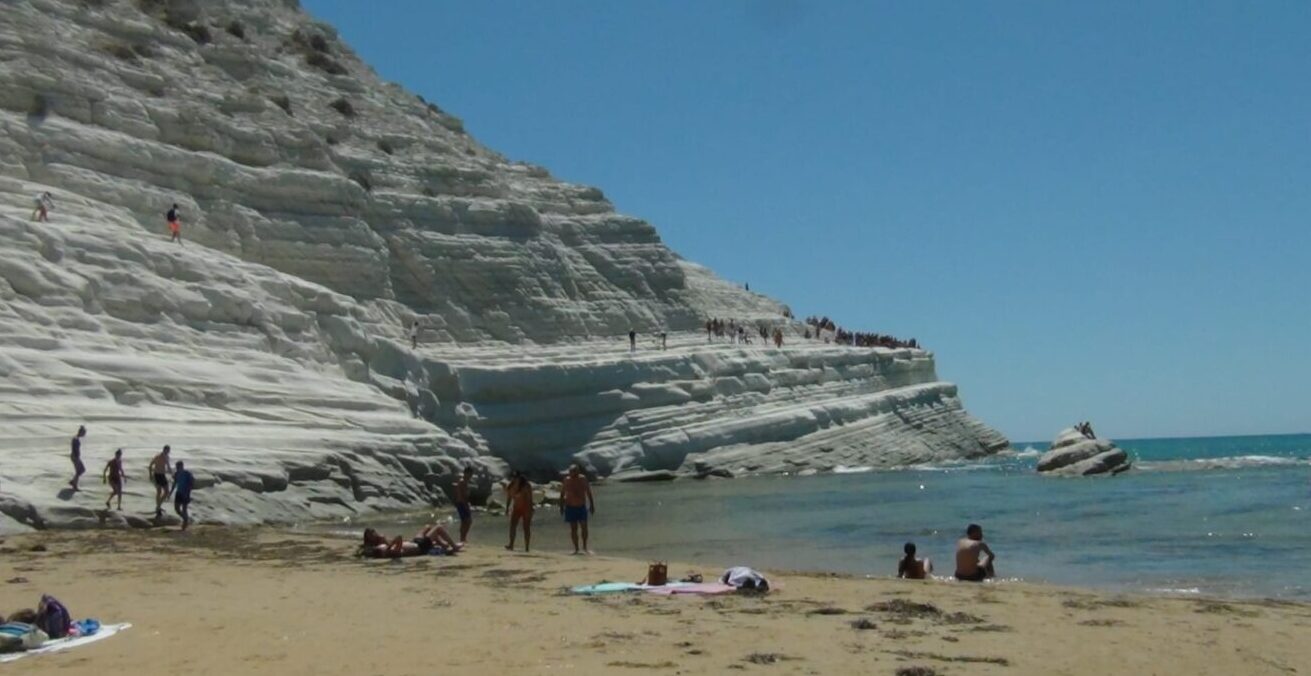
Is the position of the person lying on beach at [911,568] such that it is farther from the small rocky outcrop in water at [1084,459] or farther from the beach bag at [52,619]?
the small rocky outcrop in water at [1084,459]

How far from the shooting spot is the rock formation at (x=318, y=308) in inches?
1021

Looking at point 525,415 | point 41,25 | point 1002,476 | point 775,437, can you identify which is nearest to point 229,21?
point 41,25

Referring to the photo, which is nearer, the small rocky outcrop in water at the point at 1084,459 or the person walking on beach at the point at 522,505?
the person walking on beach at the point at 522,505

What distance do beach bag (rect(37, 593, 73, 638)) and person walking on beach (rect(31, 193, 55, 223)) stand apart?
21885mm

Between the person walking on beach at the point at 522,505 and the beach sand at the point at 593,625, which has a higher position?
the person walking on beach at the point at 522,505

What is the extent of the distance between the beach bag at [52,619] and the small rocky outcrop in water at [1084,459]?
136 ft

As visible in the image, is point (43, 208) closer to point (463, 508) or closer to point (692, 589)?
point (463, 508)

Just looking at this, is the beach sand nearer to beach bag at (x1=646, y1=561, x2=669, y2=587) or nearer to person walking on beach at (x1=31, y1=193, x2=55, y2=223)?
beach bag at (x1=646, y1=561, x2=669, y2=587)

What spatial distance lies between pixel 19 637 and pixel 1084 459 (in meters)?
43.5

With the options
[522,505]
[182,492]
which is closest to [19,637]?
[522,505]

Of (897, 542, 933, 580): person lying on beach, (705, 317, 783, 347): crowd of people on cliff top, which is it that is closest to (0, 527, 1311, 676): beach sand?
(897, 542, 933, 580): person lying on beach

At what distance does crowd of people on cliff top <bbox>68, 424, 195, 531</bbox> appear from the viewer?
69.4 ft

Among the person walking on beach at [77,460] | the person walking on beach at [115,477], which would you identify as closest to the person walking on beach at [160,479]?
the person walking on beach at [115,477]

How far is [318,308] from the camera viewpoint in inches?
1389
